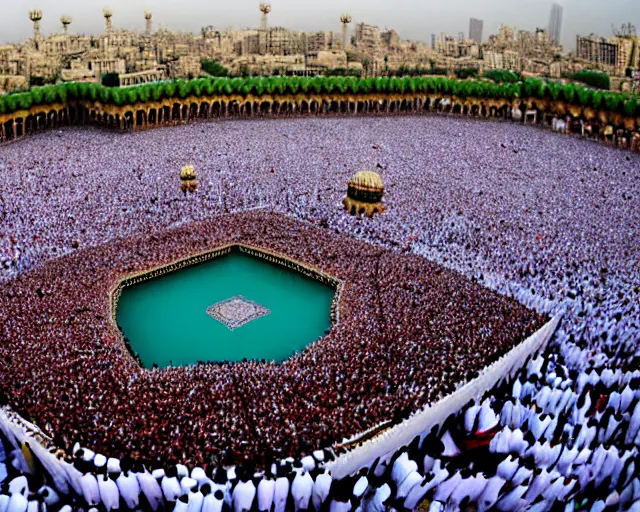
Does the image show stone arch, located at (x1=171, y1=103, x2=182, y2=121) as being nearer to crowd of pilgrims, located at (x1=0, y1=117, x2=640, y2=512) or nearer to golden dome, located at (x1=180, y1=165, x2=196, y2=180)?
crowd of pilgrims, located at (x1=0, y1=117, x2=640, y2=512)

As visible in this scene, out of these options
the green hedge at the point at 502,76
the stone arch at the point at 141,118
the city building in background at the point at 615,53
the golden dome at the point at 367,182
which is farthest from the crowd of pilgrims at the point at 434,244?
the city building in background at the point at 615,53

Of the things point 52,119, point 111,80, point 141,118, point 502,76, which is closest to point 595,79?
point 502,76

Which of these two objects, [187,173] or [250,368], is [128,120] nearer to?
[187,173]

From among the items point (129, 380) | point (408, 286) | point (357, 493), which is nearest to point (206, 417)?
point (129, 380)

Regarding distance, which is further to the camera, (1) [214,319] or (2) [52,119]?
(2) [52,119]

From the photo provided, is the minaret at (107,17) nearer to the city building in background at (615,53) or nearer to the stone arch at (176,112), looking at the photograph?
the stone arch at (176,112)

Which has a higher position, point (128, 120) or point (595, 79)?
point (595, 79)

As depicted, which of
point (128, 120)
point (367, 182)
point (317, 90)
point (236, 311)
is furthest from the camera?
point (317, 90)

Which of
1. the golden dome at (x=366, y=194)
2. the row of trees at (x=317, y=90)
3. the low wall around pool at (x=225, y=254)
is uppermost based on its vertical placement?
the row of trees at (x=317, y=90)
